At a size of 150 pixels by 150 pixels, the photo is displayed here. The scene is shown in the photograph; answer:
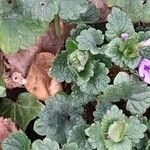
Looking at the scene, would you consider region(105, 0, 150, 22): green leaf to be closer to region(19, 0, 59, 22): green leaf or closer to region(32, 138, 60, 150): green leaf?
region(19, 0, 59, 22): green leaf

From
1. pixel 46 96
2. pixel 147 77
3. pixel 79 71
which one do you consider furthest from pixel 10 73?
pixel 147 77

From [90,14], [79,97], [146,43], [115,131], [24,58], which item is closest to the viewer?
[115,131]

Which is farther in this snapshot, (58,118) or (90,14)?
(90,14)

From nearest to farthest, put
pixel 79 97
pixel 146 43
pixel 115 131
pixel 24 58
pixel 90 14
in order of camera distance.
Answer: pixel 115 131
pixel 146 43
pixel 79 97
pixel 90 14
pixel 24 58

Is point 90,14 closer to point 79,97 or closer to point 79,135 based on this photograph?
point 79,97

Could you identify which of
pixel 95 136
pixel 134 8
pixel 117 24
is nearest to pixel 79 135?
pixel 95 136

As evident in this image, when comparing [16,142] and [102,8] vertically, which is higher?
[102,8]
